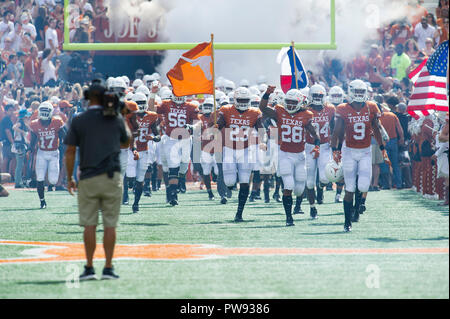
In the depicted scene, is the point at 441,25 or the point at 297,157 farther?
the point at 297,157

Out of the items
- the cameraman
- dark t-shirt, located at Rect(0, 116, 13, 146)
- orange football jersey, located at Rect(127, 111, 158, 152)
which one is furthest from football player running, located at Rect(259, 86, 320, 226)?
dark t-shirt, located at Rect(0, 116, 13, 146)

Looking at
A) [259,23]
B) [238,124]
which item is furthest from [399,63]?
[238,124]

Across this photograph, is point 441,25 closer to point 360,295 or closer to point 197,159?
point 360,295

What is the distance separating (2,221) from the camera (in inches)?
587

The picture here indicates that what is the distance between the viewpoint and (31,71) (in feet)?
89.2

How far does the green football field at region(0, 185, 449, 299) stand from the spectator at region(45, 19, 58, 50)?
11341 mm

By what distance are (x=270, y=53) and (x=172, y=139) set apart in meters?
14.3

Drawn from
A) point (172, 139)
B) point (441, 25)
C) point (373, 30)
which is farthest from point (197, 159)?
point (373, 30)

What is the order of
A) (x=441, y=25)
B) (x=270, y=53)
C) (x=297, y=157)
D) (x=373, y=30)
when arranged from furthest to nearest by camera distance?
(x=270, y=53) < (x=373, y=30) < (x=297, y=157) < (x=441, y=25)

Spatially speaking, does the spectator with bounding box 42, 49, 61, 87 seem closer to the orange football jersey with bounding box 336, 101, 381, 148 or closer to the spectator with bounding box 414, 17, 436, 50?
the spectator with bounding box 414, 17, 436, 50

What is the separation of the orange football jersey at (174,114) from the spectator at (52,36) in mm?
10634

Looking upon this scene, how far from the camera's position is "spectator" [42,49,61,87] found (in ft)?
88.4

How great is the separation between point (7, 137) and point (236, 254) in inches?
534

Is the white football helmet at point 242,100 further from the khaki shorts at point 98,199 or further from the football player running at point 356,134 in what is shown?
the khaki shorts at point 98,199
